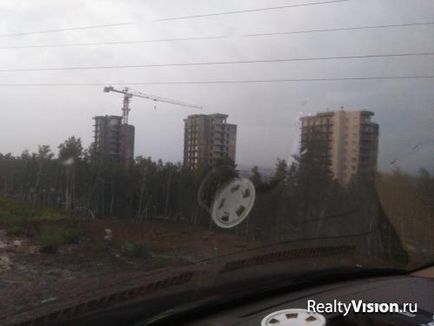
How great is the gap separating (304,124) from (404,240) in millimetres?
2069

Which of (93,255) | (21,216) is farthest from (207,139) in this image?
(21,216)

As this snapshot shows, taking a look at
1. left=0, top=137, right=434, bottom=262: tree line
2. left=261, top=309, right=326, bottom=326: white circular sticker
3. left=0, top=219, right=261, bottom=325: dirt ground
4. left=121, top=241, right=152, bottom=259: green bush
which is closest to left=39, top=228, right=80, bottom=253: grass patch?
left=0, top=219, right=261, bottom=325: dirt ground

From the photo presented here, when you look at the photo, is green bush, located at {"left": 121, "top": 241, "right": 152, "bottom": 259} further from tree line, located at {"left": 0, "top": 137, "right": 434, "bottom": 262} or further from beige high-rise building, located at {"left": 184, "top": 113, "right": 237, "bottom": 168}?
beige high-rise building, located at {"left": 184, "top": 113, "right": 237, "bottom": 168}

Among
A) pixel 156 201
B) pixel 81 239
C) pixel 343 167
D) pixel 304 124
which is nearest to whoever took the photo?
pixel 81 239

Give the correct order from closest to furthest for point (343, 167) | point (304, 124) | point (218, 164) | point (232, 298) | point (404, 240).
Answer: point (232, 298) < point (218, 164) < point (304, 124) < point (404, 240) < point (343, 167)

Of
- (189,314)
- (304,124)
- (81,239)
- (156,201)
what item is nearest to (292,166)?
(304,124)

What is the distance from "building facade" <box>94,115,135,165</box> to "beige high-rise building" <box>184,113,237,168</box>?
18.5 inches

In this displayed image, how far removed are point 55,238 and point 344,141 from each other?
14.1 ft

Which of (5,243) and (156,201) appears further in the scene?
(156,201)

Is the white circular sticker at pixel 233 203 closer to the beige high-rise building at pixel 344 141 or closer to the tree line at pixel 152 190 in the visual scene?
the tree line at pixel 152 190

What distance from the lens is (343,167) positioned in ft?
23.5

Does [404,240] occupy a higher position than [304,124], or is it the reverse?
[304,124]

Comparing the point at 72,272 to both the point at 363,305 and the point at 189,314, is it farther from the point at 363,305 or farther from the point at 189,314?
the point at 363,305

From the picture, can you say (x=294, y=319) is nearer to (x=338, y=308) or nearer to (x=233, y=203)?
(x=338, y=308)
